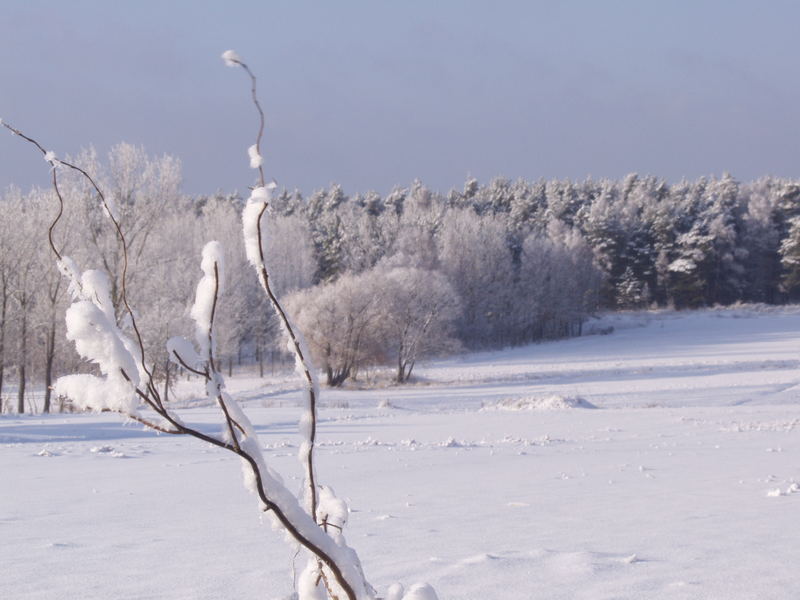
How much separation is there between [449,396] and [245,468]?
95.5 feet

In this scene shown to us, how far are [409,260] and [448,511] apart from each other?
49393mm

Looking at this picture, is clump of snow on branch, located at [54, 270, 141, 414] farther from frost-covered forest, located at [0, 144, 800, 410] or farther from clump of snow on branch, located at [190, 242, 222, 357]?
frost-covered forest, located at [0, 144, 800, 410]

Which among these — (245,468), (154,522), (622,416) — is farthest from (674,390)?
(245,468)

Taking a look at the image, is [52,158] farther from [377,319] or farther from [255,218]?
[377,319]

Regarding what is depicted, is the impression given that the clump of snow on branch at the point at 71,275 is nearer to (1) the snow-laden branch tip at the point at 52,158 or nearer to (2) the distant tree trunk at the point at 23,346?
(1) the snow-laden branch tip at the point at 52,158

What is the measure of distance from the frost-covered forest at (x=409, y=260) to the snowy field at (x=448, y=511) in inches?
570

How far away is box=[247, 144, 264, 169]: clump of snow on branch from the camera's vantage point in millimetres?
1246

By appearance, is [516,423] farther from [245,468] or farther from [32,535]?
[245,468]

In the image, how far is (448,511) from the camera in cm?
557

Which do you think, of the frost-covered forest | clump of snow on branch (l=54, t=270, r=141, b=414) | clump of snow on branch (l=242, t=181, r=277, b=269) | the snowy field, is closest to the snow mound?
the snowy field

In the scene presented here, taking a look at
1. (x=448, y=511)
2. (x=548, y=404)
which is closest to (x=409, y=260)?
(x=548, y=404)

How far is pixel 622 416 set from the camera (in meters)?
17.8

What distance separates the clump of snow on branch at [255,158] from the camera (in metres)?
1.25

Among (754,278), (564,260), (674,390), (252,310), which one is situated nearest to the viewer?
(674,390)
